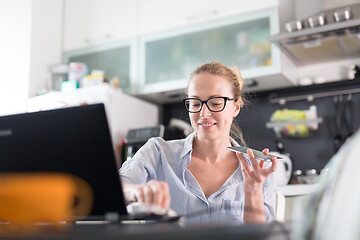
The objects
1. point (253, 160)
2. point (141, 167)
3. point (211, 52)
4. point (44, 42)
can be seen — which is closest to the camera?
point (253, 160)

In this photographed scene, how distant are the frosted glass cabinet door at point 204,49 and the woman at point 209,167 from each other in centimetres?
89

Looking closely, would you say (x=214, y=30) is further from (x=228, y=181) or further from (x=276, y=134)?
(x=228, y=181)

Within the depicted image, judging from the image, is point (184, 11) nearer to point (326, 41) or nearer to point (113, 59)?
point (113, 59)

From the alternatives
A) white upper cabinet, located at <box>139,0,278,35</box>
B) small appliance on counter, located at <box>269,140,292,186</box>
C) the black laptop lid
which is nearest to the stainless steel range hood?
white upper cabinet, located at <box>139,0,278,35</box>

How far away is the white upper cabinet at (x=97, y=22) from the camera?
118 inches

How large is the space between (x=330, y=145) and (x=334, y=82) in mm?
391

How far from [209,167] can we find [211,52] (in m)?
1.31

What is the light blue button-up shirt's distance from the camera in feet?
4.37

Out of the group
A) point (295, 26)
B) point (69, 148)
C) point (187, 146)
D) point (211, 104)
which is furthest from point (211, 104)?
point (295, 26)

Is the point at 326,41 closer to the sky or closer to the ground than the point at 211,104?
closer to the sky

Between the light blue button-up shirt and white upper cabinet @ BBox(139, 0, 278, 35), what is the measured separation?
4.46 feet

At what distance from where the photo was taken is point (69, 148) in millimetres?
755

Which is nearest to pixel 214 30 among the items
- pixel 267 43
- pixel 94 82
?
pixel 267 43

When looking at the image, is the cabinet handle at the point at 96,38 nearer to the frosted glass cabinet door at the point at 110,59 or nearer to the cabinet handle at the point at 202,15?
the frosted glass cabinet door at the point at 110,59
